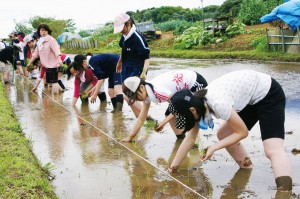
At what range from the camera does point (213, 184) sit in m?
4.12

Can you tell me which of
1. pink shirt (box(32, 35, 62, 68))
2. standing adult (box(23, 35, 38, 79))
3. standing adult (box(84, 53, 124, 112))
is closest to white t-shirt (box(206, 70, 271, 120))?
standing adult (box(84, 53, 124, 112))

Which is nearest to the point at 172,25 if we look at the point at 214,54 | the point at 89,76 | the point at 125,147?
the point at 214,54

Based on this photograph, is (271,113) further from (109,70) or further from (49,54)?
(49,54)

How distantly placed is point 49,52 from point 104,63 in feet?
10.4

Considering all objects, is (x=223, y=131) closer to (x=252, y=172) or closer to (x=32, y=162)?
(x=252, y=172)

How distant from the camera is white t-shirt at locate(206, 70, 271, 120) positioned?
146 inches

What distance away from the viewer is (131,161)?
4.93 metres

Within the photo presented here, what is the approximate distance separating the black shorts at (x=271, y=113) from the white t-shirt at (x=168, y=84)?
3.58ft

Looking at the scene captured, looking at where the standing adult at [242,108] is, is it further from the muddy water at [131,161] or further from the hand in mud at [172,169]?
the hand in mud at [172,169]

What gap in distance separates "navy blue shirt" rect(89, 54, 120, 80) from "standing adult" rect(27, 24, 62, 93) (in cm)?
292

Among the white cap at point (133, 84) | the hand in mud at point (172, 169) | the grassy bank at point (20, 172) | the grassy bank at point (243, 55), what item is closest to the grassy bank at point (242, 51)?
the grassy bank at point (243, 55)

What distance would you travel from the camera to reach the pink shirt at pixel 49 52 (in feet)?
34.5

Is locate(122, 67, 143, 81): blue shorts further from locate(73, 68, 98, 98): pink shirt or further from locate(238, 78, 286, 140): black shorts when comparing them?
locate(238, 78, 286, 140): black shorts

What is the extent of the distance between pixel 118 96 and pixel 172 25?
31.6 metres
